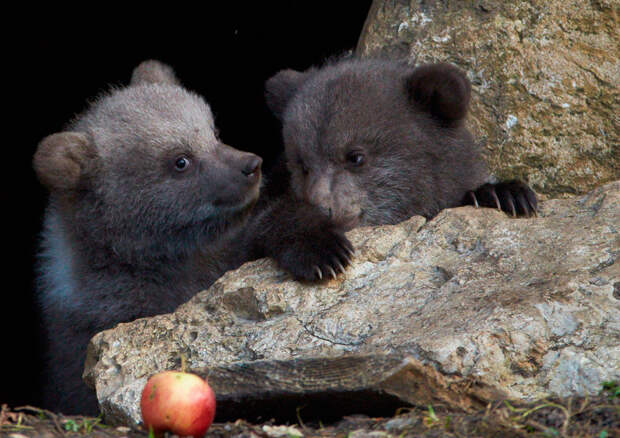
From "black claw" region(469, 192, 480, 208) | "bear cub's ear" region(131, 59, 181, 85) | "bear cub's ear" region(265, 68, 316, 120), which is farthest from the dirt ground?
"bear cub's ear" region(131, 59, 181, 85)

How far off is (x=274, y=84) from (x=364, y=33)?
4.53 ft

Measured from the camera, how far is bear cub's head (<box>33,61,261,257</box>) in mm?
5660

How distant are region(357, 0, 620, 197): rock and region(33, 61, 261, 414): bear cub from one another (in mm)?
2144

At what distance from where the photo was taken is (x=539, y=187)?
646cm

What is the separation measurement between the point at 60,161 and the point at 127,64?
4.28 meters

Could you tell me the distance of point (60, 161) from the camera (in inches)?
222

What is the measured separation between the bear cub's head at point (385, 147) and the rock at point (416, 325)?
470 mm

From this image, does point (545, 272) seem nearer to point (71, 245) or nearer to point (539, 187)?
point (539, 187)

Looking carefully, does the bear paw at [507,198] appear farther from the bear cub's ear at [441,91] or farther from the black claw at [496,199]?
the bear cub's ear at [441,91]

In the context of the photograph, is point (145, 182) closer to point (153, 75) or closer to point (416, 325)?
point (153, 75)

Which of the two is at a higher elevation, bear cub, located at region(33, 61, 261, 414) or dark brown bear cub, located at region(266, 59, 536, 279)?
dark brown bear cub, located at region(266, 59, 536, 279)

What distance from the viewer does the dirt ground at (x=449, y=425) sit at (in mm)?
3186

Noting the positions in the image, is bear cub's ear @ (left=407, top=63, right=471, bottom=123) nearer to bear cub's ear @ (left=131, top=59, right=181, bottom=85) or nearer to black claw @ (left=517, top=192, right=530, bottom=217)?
black claw @ (left=517, top=192, right=530, bottom=217)

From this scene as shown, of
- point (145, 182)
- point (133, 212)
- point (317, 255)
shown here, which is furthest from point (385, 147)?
point (133, 212)
